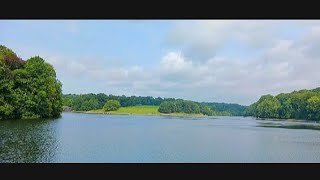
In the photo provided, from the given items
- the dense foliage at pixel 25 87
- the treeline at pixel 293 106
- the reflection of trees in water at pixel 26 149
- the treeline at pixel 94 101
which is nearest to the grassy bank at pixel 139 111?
the treeline at pixel 94 101

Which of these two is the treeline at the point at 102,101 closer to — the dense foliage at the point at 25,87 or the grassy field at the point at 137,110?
the grassy field at the point at 137,110

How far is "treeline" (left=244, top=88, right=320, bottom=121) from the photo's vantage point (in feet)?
311

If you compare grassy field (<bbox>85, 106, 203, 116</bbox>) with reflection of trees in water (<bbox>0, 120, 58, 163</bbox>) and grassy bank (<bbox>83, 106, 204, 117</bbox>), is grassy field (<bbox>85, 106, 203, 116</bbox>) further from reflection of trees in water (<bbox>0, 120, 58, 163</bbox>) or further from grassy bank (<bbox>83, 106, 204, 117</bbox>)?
reflection of trees in water (<bbox>0, 120, 58, 163</bbox>)

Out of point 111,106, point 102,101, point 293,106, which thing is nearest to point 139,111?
point 111,106

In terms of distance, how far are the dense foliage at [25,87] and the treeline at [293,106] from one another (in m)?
59.0

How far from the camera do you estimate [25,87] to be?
5519 cm

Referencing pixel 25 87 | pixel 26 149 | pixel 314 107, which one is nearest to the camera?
pixel 26 149

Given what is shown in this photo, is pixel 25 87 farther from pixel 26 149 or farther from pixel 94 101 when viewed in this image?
pixel 94 101

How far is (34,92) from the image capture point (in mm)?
57125

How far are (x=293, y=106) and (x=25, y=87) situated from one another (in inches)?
2841

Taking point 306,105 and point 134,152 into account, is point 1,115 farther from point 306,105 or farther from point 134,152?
point 306,105

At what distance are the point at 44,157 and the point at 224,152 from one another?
1089 centimetres

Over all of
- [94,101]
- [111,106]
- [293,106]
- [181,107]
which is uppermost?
[94,101]
